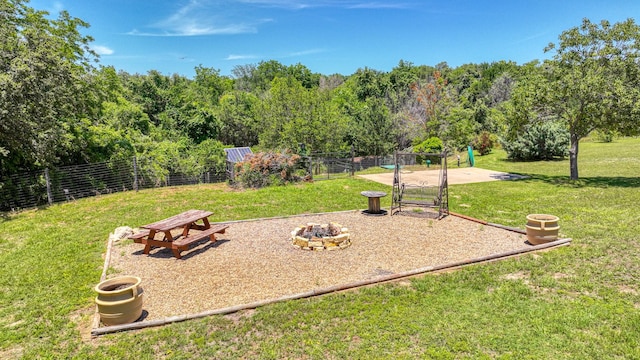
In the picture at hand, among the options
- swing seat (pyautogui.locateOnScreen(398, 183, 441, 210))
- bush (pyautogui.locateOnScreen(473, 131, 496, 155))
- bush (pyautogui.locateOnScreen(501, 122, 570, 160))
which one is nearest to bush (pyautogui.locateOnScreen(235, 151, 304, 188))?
swing seat (pyautogui.locateOnScreen(398, 183, 441, 210))

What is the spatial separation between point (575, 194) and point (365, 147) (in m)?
16.8

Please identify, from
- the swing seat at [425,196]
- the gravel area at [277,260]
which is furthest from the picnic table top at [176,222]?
the swing seat at [425,196]

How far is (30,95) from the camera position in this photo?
10359mm

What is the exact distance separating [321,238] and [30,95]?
9987 mm

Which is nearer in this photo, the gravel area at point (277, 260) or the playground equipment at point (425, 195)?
the gravel area at point (277, 260)

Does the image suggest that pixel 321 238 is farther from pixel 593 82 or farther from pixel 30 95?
pixel 593 82

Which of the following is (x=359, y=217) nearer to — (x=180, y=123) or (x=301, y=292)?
(x=301, y=292)

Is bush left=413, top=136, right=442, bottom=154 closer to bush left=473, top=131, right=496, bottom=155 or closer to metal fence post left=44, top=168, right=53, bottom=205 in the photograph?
bush left=473, top=131, right=496, bottom=155

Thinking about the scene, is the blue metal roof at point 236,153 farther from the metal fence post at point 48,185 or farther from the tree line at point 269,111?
the metal fence post at point 48,185

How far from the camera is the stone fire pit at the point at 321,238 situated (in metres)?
7.23

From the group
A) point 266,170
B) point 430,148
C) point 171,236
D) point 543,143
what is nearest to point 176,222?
point 171,236

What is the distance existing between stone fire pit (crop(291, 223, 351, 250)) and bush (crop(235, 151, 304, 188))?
22.6 ft

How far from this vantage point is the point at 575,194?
1162 cm

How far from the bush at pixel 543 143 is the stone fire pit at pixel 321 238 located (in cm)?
1847
